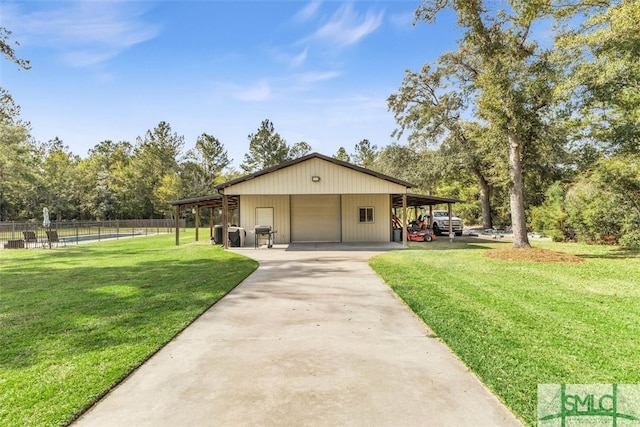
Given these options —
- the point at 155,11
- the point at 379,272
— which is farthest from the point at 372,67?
the point at 379,272

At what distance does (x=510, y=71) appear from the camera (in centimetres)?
1134

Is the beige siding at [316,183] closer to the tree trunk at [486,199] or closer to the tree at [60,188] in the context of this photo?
the tree trunk at [486,199]

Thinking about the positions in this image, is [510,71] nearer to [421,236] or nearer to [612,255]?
[612,255]

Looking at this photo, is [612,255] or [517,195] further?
[517,195]

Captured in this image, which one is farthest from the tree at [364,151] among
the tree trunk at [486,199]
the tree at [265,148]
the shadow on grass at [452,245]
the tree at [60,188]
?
the shadow on grass at [452,245]

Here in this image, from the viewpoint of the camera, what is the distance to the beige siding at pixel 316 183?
586 inches

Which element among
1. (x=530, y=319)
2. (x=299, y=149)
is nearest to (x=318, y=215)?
(x=530, y=319)

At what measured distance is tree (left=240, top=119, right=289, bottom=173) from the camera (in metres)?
51.7

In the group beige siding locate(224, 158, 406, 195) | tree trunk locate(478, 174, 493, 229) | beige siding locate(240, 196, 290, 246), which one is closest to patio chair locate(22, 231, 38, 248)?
beige siding locate(240, 196, 290, 246)

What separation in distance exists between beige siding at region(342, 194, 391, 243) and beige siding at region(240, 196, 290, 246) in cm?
301

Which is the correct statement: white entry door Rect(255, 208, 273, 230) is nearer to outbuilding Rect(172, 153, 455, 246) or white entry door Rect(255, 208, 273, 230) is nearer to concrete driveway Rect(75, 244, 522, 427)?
outbuilding Rect(172, 153, 455, 246)

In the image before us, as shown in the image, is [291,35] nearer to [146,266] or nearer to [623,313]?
[146,266]

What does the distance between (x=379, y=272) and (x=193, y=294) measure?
4368 millimetres

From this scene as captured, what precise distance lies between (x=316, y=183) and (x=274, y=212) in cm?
371
